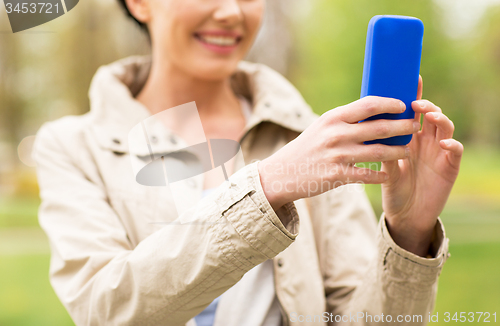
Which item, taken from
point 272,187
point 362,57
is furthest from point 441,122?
point 362,57

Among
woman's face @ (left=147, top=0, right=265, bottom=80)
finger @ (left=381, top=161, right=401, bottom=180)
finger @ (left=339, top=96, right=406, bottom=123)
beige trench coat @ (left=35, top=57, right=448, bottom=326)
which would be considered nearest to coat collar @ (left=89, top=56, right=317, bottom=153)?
beige trench coat @ (left=35, top=57, right=448, bottom=326)

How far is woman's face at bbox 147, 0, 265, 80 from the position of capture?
79 centimetres

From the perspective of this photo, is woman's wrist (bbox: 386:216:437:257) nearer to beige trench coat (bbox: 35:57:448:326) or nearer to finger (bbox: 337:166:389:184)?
beige trench coat (bbox: 35:57:448:326)

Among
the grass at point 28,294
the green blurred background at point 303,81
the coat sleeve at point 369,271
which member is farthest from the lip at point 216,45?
the grass at point 28,294

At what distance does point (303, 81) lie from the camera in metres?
4.23

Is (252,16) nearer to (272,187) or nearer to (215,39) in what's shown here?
(215,39)

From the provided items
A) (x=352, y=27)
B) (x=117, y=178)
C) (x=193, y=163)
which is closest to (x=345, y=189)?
(x=193, y=163)

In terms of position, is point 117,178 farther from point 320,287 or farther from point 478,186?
point 478,186

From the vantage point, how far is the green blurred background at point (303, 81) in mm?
1118

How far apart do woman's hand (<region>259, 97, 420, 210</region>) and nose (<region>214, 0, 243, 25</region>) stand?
390 millimetres

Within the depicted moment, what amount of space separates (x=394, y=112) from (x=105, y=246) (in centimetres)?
49

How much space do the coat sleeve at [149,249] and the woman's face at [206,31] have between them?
0.30 meters

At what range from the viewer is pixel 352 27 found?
3453mm

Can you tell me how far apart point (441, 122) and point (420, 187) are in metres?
0.13
